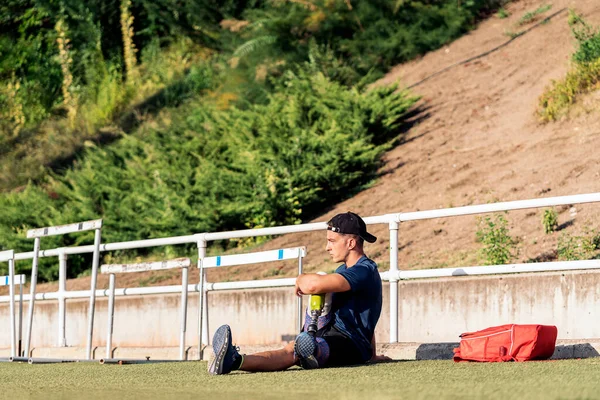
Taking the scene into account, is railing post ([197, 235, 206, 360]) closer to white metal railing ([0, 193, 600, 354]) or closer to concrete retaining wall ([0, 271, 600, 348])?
white metal railing ([0, 193, 600, 354])

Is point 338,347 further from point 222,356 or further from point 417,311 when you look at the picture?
point 417,311

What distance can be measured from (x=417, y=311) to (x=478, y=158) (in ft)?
23.1

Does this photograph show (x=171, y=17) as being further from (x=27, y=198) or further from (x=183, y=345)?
(x=183, y=345)

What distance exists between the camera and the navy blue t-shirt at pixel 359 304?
768cm

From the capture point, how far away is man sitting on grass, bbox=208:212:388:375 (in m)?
7.41

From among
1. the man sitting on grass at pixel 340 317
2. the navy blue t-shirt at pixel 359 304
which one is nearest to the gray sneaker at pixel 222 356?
the man sitting on grass at pixel 340 317

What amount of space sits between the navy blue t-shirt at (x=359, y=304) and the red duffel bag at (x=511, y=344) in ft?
2.22

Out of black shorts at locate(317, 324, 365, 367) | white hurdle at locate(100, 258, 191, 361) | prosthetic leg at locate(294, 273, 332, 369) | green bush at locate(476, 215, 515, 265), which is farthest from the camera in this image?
green bush at locate(476, 215, 515, 265)

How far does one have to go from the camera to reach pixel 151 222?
1867cm

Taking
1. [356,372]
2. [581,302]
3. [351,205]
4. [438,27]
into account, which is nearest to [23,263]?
[351,205]

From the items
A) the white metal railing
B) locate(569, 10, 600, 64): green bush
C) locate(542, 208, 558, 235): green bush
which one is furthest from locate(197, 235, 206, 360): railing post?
locate(569, 10, 600, 64): green bush

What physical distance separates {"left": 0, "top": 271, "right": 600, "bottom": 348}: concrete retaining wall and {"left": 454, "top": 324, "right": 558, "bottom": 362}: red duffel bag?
6.92 ft

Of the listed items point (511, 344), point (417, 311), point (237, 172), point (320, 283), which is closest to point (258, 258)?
point (417, 311)

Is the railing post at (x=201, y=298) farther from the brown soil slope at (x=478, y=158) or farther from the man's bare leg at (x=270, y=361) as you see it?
the brown soil slope at (x=478, y=158)
